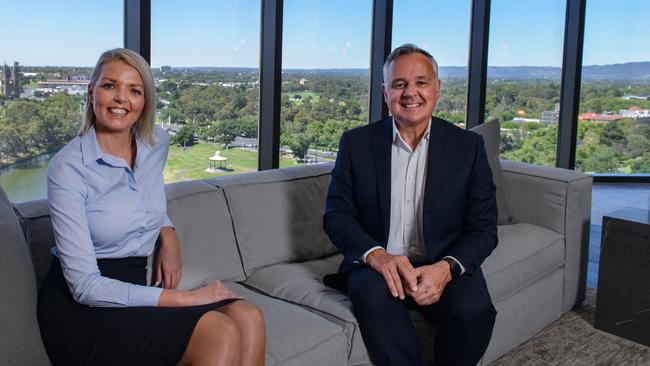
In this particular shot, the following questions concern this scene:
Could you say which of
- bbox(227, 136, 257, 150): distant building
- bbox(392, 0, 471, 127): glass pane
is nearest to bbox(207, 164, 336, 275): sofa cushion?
bbox(227, 136, 257, 150): distant building

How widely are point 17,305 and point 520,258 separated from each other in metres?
1.89

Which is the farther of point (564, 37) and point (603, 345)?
point (564, 37)

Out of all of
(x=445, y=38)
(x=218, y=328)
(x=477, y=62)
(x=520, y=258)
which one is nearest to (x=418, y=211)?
(x=520, y=258)

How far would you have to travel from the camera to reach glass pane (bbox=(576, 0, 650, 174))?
19.5 feet

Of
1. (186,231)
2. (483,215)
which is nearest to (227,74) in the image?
(186,231)

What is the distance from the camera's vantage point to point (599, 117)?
6.11 m

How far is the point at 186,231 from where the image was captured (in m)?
2.24

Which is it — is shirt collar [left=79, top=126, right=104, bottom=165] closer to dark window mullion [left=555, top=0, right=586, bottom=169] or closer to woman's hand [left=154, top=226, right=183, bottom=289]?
woman's hand [left=154, top=226, right=183, bottom=289]

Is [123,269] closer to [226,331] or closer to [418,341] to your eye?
[226,331]

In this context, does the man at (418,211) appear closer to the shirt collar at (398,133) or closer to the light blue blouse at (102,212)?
the shirt collar at (398,133)

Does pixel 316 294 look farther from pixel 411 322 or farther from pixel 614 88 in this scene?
pixel 614 88

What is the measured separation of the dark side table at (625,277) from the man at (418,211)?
820 millimetres

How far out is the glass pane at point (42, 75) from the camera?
307cm

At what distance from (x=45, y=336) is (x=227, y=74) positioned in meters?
2.55
